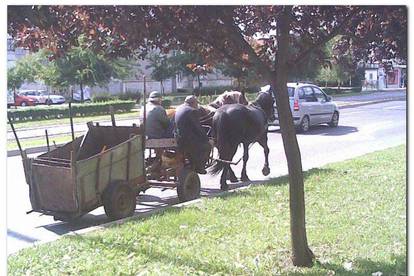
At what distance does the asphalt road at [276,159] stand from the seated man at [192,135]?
0.62m

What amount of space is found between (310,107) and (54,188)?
31.4 ft

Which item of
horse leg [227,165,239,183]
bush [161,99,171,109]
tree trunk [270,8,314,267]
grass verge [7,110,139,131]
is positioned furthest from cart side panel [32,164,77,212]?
horse leg [227,165,239,183]

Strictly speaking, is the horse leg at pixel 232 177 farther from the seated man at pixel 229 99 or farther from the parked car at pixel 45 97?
the parked car at pixel 45 97

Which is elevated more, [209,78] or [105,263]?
[209,78]

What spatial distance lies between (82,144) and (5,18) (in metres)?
3.24

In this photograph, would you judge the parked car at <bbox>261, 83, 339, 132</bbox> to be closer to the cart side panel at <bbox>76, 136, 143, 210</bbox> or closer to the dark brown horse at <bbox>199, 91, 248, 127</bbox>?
the dark brown horse at <bbox>199, 91, 248, 127</bbox>

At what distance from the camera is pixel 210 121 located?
305 inches

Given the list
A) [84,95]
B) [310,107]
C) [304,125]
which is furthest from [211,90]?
[304,125]

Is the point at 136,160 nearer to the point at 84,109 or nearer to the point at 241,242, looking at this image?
the point at 84,109

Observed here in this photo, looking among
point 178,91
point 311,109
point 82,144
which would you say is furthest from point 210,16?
point 311,109

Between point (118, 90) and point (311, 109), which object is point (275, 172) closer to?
point (118, 90)

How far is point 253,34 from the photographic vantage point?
164 inches

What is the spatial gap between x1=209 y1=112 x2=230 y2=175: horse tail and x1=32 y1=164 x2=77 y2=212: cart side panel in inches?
105

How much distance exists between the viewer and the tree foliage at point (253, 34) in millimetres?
3506
